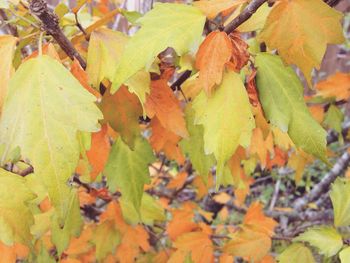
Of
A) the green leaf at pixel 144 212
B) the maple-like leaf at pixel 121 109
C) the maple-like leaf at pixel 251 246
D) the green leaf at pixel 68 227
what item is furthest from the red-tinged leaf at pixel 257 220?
the maple-like leaf at pixel 121 109

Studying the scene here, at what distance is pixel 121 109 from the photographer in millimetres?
873

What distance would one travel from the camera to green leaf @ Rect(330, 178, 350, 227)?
1.00 m

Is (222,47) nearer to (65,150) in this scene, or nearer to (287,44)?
(287,44)

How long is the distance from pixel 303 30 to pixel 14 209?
0.53 meters

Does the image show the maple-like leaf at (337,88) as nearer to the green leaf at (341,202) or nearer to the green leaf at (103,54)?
the green leaf at (341,202)

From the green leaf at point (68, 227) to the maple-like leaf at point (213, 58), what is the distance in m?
0.49

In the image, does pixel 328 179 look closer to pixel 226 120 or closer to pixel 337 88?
pixel 337 88

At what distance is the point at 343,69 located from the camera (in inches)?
142

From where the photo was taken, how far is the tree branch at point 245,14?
0.70 m

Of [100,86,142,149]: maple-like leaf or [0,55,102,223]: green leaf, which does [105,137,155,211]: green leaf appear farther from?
[0,55,102,223]: green leaf

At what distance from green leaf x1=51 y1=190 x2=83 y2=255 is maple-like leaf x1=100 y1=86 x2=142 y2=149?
0.86 ft

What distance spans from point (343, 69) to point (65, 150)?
3.35 metres

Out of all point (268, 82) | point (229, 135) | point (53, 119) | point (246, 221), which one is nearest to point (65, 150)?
point (53, 119)

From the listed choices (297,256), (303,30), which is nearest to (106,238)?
(297,256)
